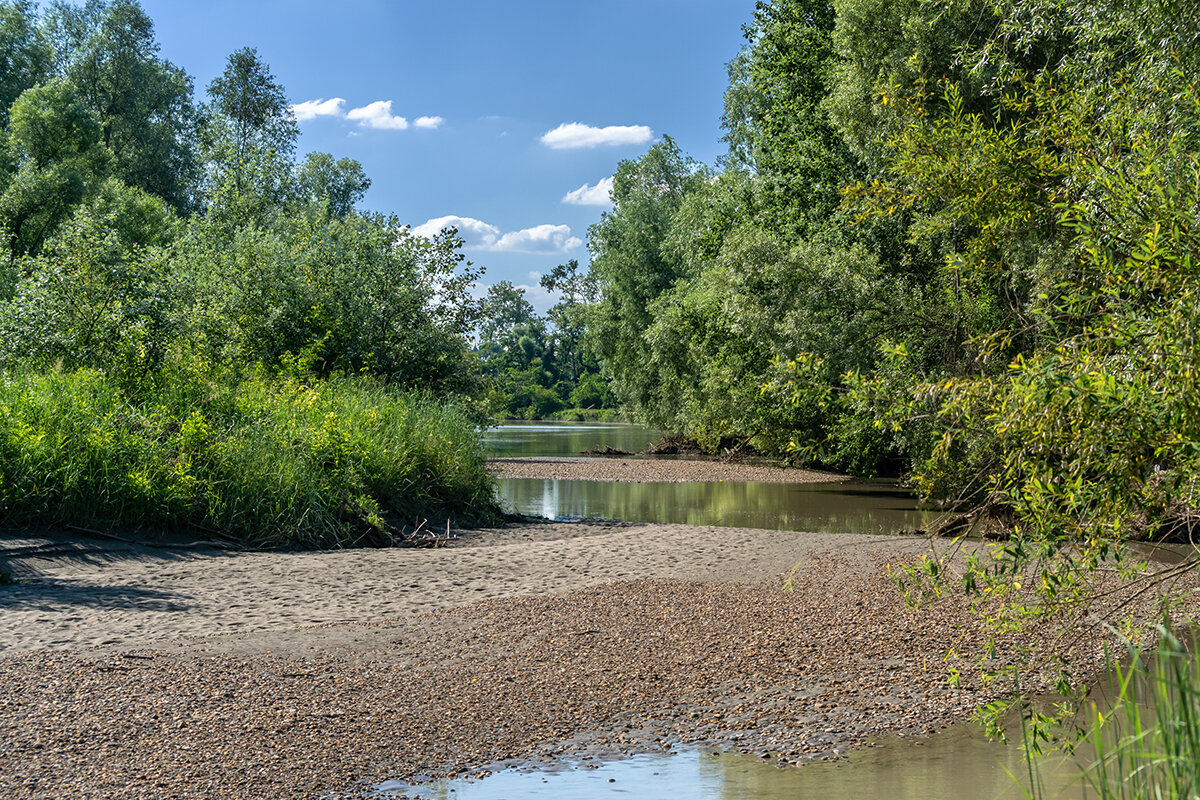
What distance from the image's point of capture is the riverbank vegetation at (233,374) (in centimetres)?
1224

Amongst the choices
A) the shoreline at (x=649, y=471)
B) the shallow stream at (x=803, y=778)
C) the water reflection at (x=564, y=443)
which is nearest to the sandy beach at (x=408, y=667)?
the shallow stream at (x=803, y=778)

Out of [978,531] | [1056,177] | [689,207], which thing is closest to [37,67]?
[689,207]

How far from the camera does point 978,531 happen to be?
54.2ft

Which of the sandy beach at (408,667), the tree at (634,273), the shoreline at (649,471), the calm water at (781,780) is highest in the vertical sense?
the tree at (634,273)

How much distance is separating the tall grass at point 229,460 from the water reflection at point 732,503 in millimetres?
3939

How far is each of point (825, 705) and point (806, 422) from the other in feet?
68.6

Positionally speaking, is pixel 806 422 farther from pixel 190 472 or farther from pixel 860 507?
pixel 190 472

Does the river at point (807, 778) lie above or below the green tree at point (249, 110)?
below

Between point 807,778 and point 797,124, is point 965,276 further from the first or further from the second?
point 807,778

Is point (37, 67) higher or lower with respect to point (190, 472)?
higher

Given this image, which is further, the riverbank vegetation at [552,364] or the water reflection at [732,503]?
the riverbank vegetation at [552,364]

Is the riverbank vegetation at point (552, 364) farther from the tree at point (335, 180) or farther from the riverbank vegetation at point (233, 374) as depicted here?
the riverbank vegetation at point (233, 374)

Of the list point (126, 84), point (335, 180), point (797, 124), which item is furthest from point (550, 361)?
point (797, 124)

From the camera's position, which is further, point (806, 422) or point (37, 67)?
point (37, 67)
